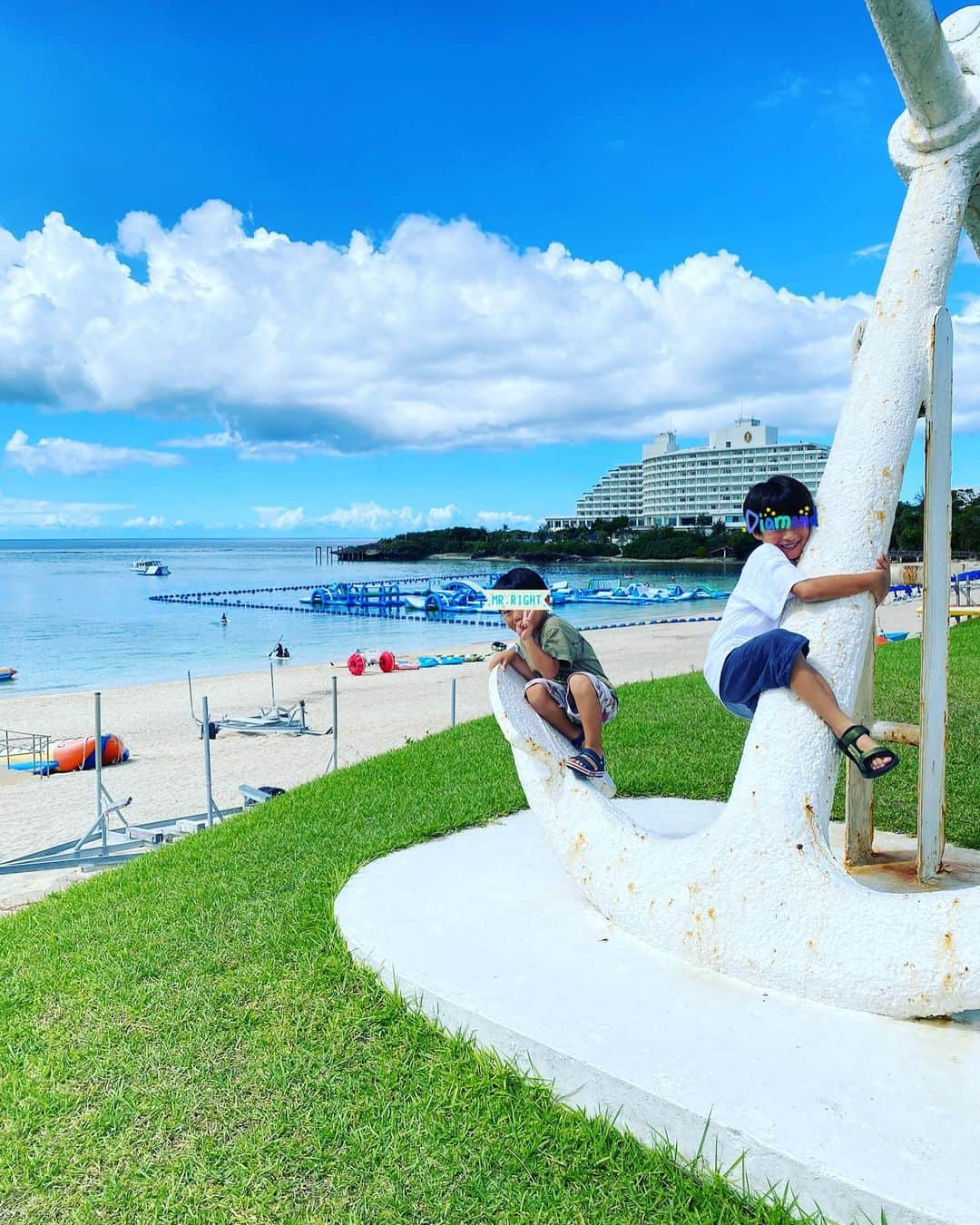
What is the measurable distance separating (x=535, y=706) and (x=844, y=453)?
164cm

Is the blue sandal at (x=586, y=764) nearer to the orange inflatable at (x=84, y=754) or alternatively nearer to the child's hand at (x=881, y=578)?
the child's hand at (x=881, y=578)

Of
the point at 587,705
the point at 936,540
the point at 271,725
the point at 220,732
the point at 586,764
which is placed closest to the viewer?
the point at 936,540

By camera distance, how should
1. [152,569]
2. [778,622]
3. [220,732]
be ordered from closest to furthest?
[778,622], [220,732], [152,569]

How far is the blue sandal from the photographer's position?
3.73 meters

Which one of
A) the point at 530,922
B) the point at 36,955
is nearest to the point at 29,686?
the point at 36,955

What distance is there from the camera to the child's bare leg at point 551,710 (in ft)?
13.1

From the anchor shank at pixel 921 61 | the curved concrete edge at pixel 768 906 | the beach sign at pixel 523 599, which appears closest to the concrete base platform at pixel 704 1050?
A: the curved concrete edge at pixel 768 906

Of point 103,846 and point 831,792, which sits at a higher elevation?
point 831,792

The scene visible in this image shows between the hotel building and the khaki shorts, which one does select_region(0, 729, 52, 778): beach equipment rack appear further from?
the hotel building

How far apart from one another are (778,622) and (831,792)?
61 centimetres

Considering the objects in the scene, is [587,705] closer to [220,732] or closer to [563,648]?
[563,648]

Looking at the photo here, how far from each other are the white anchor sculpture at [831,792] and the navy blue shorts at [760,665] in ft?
0.22

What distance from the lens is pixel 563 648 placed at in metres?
4.07

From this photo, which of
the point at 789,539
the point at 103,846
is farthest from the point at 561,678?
the point at 103,846
